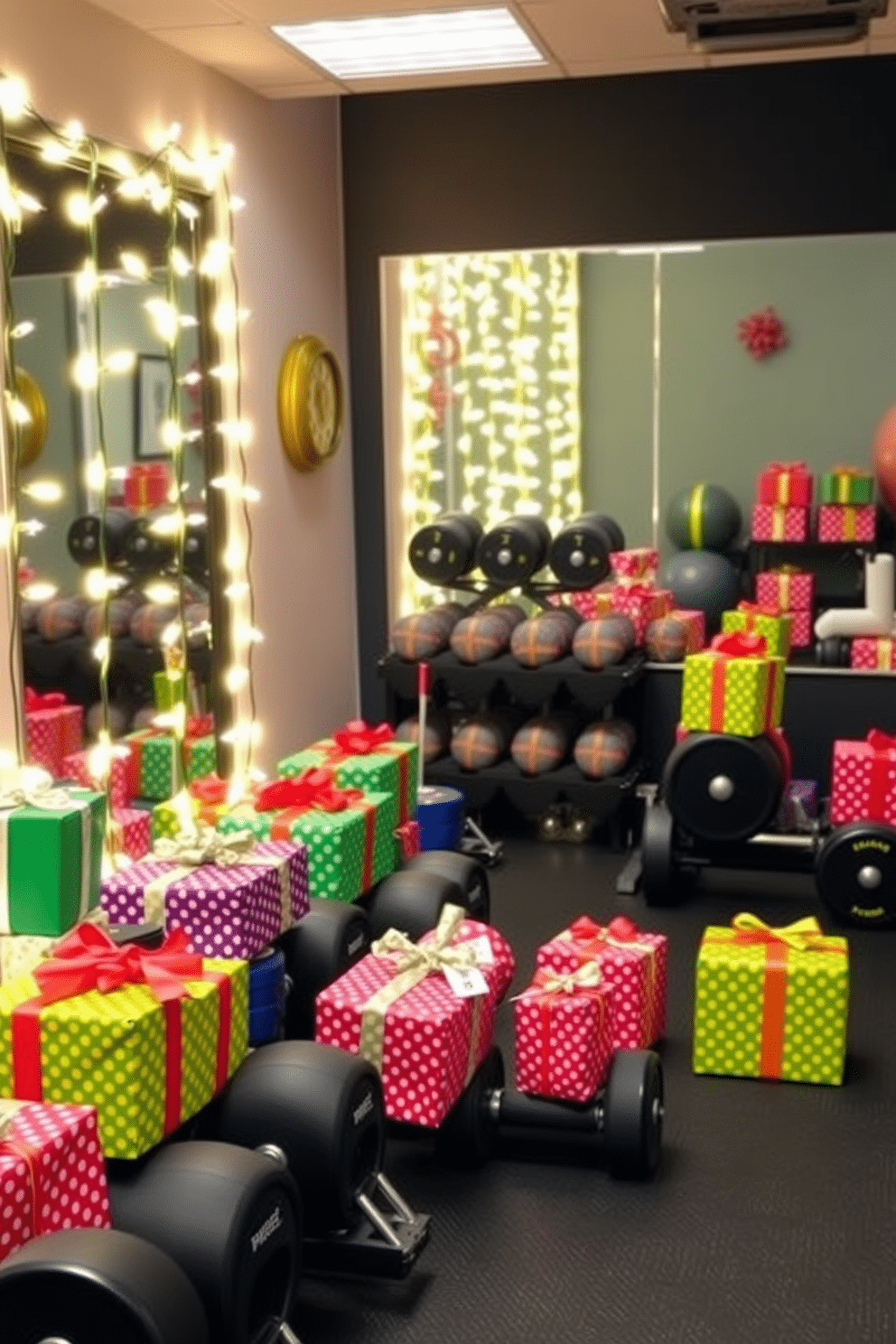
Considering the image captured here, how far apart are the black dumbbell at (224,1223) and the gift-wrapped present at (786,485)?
219 inches

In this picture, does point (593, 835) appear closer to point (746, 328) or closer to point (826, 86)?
point (746, 328)

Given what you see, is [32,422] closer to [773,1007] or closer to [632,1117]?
[632,1117]

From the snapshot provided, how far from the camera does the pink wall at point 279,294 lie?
5227 millimetres

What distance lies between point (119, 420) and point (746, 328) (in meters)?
3.83

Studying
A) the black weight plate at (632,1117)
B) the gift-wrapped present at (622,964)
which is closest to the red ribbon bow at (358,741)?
the gift-wrapped present at (622,964)

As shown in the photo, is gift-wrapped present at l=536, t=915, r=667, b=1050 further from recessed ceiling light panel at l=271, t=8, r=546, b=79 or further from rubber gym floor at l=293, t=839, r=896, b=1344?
recessed ceiling light panel at l=271, t=8, r=546, b=79

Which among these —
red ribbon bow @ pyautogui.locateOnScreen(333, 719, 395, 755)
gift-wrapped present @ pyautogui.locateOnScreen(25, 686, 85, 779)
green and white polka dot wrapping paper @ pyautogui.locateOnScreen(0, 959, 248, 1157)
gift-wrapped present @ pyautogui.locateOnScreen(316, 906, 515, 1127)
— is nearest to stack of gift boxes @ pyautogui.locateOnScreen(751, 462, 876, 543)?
red ribbon bow @ pyautogui.locateOnScreen(333, 719, 395, 755)

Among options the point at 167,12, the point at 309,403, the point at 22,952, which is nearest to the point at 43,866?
the point at 22,952

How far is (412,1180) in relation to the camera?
3.81 m

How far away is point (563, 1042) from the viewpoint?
378 cm

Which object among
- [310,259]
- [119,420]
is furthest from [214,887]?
[310,259]

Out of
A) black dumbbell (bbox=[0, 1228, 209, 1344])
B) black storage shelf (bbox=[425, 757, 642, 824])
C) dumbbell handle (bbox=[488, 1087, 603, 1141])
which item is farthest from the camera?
black storage shelf (bbox=[425, 757, 642, 824])

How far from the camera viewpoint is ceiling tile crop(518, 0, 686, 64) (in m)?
4.87

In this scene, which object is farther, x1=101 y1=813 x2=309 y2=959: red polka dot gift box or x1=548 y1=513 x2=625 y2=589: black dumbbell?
x1=548 y1=513 x2=625 y2=589: black dumbbell
